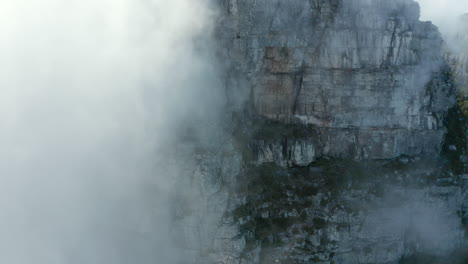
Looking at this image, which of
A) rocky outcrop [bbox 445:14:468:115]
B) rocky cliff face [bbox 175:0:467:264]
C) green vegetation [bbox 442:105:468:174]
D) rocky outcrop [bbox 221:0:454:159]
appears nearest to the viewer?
rocky cliff face [bbox 175:0:467:264]

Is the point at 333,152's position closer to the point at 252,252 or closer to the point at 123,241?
the point at 252,252

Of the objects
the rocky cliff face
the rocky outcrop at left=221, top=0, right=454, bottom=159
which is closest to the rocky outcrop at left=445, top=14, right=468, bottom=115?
the rocky outcrop at left=221, top=0, right=454, bottom=159

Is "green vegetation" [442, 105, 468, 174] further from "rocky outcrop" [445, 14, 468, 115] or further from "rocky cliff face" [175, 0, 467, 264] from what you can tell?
"rocky outcrop" [445, 14, 468, 115]

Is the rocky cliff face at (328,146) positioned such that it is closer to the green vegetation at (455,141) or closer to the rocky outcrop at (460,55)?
the green vegetation at (455,141)

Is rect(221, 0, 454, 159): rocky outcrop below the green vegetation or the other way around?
the other way around

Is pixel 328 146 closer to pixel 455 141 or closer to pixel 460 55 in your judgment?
pixel 455 141

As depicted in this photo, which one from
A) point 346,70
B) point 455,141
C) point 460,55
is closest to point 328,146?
point 346,70
